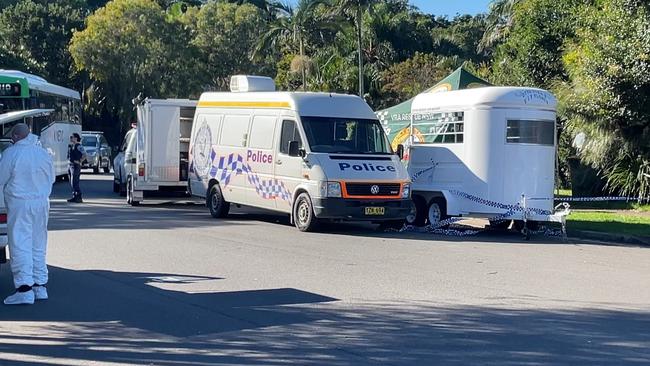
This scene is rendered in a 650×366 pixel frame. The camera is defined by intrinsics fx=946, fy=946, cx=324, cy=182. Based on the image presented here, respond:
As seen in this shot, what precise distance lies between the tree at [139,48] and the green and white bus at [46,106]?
46.5ft

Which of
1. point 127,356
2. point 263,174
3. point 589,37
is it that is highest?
point 589,37

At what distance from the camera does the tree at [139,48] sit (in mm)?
53625

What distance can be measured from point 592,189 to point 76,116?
2137 centimetres

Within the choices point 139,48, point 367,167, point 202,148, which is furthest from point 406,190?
point 139,48

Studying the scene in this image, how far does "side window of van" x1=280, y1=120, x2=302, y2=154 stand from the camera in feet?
60.9

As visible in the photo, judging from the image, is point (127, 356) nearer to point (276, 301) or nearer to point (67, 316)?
point (67, 316)

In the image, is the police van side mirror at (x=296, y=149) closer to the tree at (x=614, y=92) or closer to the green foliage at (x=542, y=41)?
the tree at (x=614, y=92)

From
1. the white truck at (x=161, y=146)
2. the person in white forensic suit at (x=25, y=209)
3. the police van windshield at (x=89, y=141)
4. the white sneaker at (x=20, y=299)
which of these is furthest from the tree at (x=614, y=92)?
the police van windshield at (x=89, y=141)

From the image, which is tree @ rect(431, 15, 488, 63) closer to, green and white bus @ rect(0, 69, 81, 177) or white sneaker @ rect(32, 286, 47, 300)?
green and white bus @ rect(0, 69, 81, 177)

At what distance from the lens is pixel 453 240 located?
58.4ft

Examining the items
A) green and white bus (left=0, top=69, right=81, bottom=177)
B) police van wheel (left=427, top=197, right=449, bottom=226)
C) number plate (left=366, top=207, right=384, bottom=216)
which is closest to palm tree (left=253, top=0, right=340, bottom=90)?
green and white bus (left=0, top=69, right=81, bottom=177)

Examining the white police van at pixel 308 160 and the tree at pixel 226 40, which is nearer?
the white police van at pixel 308 160

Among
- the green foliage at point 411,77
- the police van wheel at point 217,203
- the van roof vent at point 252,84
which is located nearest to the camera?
Answer: the police van wheel at point 217,203

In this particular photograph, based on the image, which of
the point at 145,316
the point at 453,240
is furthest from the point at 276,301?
the point at 453,240
